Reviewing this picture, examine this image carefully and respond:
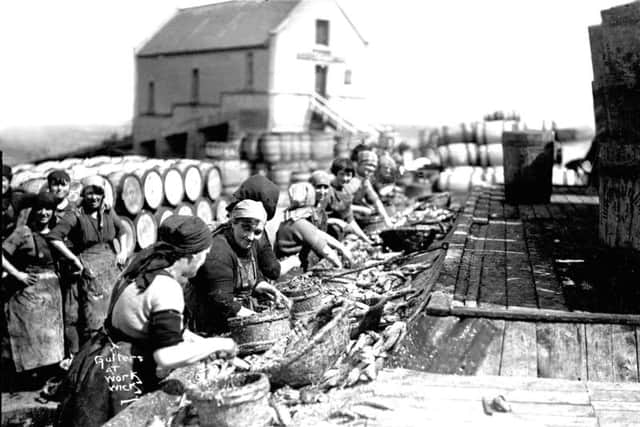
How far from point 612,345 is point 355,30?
28784 mm

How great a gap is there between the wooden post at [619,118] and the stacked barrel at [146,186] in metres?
6.66

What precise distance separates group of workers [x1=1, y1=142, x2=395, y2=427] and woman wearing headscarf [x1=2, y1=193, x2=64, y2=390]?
0.03ft

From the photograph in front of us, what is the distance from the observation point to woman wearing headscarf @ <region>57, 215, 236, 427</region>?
10.5ft

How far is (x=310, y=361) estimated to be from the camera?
363 centimetres

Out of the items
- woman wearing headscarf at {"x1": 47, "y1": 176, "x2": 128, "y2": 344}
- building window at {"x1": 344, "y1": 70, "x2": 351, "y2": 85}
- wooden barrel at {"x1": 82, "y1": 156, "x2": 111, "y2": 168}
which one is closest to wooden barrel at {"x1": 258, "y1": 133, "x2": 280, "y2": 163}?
wooden barrel at {"x1": 82, "y1": 156, "x2": 111, "y2": 168}

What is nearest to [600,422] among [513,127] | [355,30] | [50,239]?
[50,239]

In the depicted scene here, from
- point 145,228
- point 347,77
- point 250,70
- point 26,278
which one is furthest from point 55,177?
point 347,77

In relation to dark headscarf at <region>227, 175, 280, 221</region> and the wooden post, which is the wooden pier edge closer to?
the wooden post

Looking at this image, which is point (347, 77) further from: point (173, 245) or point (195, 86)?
point (173, 245)

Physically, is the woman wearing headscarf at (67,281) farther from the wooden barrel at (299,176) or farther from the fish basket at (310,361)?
the wooden barrel at (299,176)

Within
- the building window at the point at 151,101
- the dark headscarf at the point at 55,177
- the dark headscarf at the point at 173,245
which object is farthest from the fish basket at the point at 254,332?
the building window at the point at 151,101

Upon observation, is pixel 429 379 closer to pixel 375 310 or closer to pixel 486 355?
pixel 486 355

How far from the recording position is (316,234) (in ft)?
22.4

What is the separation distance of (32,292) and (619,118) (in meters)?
5.62
